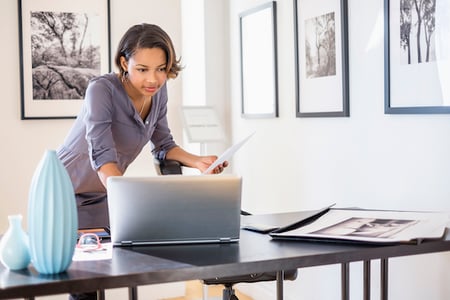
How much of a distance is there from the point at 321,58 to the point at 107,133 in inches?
54.3

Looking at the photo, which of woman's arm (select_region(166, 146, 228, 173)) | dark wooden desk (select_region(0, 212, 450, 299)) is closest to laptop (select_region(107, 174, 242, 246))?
dark wooden desk (select_region(0, 212, 450, 299))

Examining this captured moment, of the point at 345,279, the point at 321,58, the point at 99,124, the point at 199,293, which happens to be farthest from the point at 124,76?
the point at 199,293

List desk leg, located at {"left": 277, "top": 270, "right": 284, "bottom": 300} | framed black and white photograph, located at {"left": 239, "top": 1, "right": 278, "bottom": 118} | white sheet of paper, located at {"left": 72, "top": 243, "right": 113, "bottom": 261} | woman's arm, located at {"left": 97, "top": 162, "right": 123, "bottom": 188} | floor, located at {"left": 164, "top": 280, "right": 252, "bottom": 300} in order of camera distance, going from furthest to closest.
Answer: floor, located at {"left": 164, "top": 280, "right": 252, "bottom": 300}, framed black and white photograph, located at {"left": 239, "top": 1, "right": 278, "bottom": 118}, woman's arm, located at {"left": 97, "top": 162, "right": 123, "bottom": 188}, desk leg, located at {"left": 277, "top": 270, "right": 284, "bottom": 300}, white sheet of paper, located at {"left": 72, "top": 243, "right": 113, "bottom": 261}

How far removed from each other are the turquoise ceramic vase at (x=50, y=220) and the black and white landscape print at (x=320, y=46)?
1.94 m

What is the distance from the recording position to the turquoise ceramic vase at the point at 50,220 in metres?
1.24

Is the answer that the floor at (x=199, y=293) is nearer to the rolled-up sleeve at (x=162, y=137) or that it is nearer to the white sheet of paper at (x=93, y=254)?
the rolled-up sleeve at (x=162, y=137)

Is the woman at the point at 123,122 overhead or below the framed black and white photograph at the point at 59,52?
below

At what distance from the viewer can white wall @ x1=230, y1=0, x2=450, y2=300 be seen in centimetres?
235

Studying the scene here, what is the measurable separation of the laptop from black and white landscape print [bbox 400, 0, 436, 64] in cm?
118

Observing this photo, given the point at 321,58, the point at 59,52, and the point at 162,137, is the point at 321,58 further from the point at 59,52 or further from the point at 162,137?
the point at 59,52

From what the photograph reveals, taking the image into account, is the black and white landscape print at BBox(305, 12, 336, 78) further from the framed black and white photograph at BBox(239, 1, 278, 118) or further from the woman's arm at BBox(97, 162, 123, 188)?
the woman's arm at BBox(97, 162, 123, 188)

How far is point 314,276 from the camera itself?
10.5 feet

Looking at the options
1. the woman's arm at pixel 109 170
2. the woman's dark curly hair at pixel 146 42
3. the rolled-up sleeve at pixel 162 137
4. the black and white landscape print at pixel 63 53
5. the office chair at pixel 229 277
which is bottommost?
the office chair at pixel 229 277

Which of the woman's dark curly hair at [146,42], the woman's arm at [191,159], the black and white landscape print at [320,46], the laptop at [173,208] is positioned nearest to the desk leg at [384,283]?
the laptop at [173,208]
